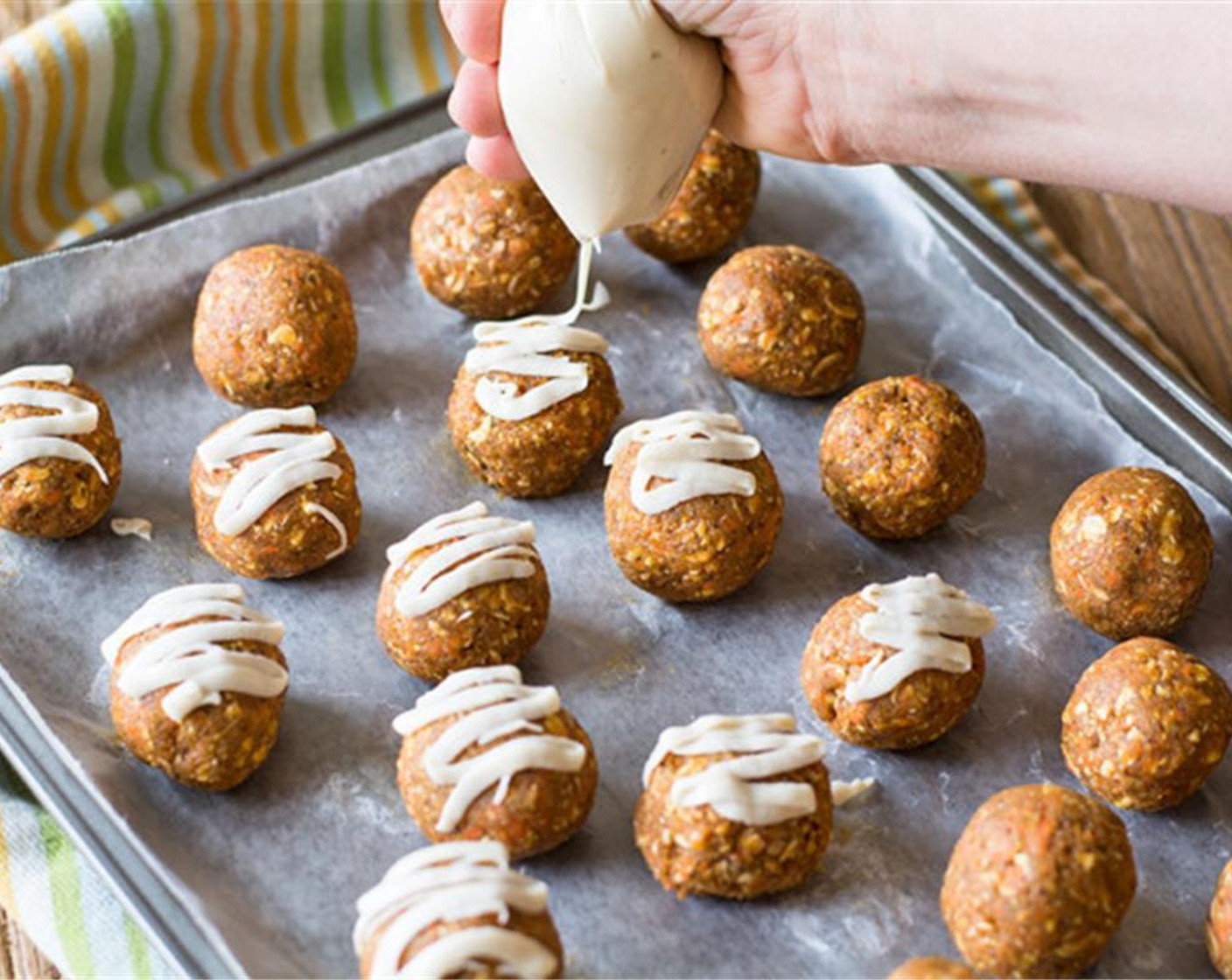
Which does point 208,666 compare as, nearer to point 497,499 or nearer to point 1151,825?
point 497,499

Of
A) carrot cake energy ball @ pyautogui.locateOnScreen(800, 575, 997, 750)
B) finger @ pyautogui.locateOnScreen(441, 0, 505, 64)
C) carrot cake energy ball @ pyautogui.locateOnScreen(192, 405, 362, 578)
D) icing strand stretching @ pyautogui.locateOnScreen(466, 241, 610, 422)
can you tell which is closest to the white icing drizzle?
carrot cake energy ball @ pyautogui.locateOnScreen(192, 405, 362, 578)

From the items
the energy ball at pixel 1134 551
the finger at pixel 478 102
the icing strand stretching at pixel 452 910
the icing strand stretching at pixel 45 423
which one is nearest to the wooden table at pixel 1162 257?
the energy ball at pixel 1134 551

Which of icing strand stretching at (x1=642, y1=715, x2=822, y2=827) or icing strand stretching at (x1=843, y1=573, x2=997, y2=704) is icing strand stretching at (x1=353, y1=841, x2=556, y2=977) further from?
icing strand stretching at (x1=843, y1=573, x2=997, y2=704)

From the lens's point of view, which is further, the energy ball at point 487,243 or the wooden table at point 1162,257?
the wooden table at point 1162,257

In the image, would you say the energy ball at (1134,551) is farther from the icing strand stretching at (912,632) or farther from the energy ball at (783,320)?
the energy ball at (783,320)

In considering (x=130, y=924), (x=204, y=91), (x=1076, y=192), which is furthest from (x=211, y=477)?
(x=1076, y=192)
